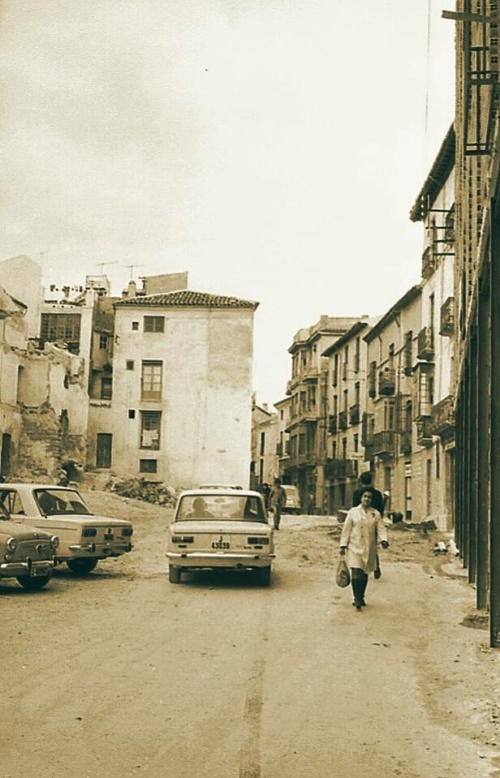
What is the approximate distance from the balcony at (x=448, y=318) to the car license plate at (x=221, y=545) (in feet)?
60.9

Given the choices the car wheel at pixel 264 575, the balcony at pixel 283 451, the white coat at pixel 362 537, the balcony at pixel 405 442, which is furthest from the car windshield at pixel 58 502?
the balcony at pixel 283 451

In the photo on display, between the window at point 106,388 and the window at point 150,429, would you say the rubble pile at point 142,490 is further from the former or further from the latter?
the window at point 106,388

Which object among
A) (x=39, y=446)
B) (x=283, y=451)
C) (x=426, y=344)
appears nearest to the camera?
(x=426, y=344)

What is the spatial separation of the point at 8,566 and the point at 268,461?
285 feet

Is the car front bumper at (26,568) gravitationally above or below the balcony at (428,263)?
below

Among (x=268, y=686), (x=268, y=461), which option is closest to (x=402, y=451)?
(x=268, y=686)

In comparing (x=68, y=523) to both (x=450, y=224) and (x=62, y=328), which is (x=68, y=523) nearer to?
(x=450, y=224)

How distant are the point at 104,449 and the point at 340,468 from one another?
1783 cm

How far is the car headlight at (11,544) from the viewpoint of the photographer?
1271 cm

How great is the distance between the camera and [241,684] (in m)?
7.38

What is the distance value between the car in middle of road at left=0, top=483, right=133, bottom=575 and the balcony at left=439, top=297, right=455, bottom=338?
58.6ft

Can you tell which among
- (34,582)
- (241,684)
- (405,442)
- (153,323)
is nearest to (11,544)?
(34,582)

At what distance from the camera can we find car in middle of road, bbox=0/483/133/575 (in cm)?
1508

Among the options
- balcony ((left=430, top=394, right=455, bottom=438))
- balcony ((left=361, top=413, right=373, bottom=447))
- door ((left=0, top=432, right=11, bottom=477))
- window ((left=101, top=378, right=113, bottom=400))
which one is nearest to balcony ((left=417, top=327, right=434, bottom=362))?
balcony ((left=430, top=394, right=455, bottom=438))
